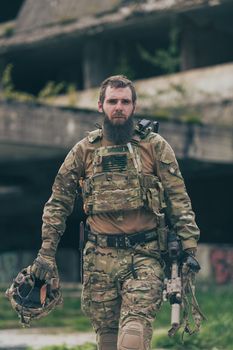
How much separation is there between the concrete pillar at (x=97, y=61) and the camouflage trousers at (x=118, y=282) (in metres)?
22.0

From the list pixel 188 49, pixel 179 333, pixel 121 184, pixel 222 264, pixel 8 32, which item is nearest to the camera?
pixel 121 184

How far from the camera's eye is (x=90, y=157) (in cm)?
688

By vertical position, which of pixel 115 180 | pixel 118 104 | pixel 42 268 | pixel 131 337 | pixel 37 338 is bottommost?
pixel 37 338

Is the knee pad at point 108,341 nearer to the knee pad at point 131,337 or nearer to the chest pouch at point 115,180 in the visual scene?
the knee pad at point 131,337

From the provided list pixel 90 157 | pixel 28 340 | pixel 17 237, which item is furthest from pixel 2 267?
pixel 90 157

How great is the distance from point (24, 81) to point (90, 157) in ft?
98.0

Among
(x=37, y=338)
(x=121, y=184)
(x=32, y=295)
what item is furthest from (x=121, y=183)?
(x=37, y=338)

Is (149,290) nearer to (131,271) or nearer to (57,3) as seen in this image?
(131,271)

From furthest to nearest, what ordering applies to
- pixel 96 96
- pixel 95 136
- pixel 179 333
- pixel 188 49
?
pixel 188 49
pixel 96 96
pixel 179 333
pixel 95 136

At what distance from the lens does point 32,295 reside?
668cm

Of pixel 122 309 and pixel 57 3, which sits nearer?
pixel 122 309

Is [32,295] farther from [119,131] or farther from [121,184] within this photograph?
[119,131]

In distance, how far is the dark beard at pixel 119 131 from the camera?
6.72 m

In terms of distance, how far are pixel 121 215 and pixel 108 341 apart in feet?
2.65
